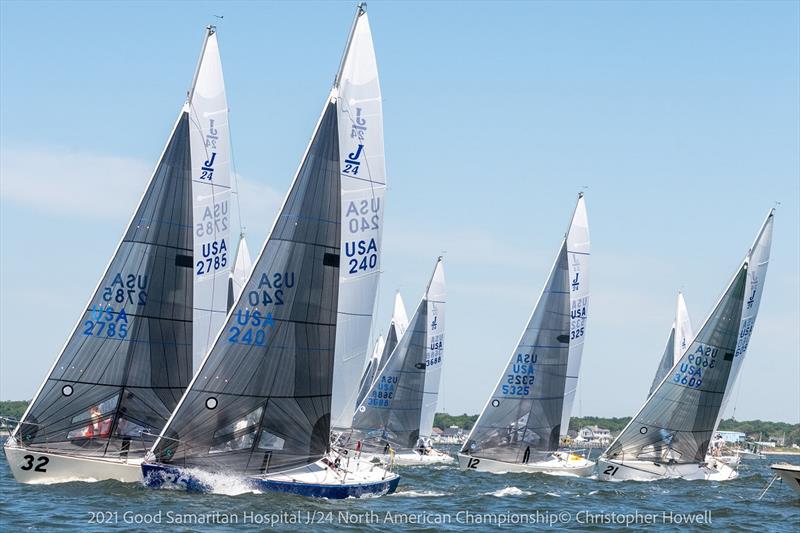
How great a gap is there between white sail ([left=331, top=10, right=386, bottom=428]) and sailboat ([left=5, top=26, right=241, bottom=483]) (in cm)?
434

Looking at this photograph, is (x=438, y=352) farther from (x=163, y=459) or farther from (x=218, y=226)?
(x=163, y=459)

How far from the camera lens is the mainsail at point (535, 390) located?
47.8 meters

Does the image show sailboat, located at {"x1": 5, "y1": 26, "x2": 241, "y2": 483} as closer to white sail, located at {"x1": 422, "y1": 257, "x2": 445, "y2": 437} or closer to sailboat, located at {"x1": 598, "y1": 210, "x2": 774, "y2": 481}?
sailboat, located at {"x1": 598, "y1": 210, "x2": 774, "y2": 481}

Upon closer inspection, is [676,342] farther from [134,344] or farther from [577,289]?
[134,344]

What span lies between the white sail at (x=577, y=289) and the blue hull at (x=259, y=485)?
22179 millimetres

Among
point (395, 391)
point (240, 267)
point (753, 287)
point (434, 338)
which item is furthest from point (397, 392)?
point (753, 287)

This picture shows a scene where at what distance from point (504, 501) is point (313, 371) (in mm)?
7563

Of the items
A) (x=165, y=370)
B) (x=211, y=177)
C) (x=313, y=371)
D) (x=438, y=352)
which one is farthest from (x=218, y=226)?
(x=438, y=352)

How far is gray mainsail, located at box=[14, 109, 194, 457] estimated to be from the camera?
96.9 feet

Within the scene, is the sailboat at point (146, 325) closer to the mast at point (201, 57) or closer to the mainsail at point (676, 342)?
the mast at point (201, 57)

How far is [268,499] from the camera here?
88.3ft

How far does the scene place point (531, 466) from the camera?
1876 inches

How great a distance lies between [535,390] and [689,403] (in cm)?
617

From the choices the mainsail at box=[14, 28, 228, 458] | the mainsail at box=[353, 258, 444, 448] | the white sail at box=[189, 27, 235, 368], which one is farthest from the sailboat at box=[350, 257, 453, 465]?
the mainsail at box=[14, 28, 228, 458]
